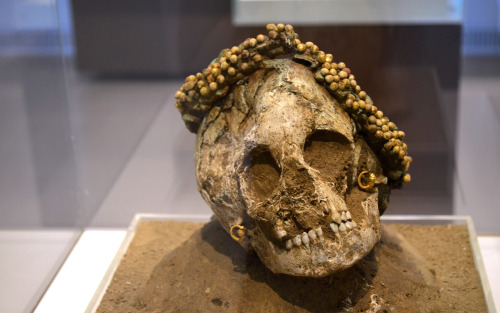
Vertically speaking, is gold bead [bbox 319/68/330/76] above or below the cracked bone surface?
above

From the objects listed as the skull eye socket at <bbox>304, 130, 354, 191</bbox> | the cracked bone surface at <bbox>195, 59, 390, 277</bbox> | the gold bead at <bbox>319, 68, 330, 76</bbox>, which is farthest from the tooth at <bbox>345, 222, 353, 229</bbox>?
the gold bead at <bbox>319, 68, 330, 76</bbox>

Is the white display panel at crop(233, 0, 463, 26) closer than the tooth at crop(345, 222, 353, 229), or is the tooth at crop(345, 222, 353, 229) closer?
the tooth at crop(345, 222, 353, 229)

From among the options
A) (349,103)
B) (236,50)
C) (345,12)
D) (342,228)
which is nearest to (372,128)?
(349,103)

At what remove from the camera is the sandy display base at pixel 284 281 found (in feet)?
5.42

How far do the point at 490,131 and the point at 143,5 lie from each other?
4.99 ft

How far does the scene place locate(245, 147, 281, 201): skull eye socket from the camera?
5.07 ft

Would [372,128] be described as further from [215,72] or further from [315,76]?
[215,72]

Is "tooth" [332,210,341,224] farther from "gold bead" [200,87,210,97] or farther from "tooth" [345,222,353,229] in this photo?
"gold bead" [200,87,210,97]

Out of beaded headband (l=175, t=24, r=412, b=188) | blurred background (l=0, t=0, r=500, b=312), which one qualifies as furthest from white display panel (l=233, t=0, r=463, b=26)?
beaded headband (l=175, t=24, r=412, b=188)

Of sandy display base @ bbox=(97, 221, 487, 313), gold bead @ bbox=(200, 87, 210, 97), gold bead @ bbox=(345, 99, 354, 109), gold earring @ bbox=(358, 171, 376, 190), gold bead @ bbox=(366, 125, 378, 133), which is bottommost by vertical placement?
sandy display base @ bbox=(97, 221, 487, 313)

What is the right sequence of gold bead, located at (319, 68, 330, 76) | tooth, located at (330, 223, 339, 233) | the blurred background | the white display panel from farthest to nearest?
the white display panel
the blurred background
gold bead, located at (319, 68, 330, 76)
tooth, located at (330, 223, 339, 233)

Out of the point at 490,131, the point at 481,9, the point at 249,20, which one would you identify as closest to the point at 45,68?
the point at 249,20

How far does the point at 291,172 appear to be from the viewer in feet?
4.92

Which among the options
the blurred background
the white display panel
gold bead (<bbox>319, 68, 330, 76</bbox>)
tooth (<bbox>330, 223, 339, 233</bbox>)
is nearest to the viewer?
tooth (<bbox>330, 223, 339, 233</bbox>)
